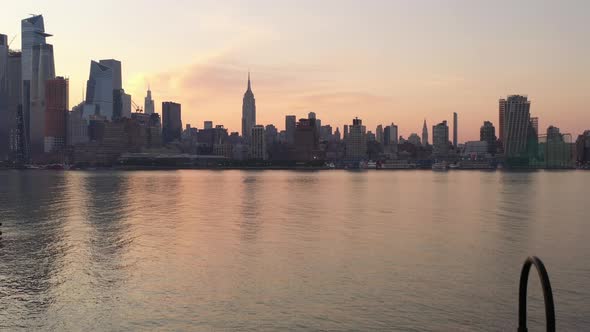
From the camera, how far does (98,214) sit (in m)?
86.9

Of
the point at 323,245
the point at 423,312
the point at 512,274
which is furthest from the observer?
the point at 323,245

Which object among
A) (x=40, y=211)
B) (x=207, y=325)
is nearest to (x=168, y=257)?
(x=207, y=325)

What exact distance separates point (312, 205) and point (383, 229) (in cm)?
3920

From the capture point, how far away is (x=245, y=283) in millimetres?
38375

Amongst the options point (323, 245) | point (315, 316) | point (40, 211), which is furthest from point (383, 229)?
point (40, 211)

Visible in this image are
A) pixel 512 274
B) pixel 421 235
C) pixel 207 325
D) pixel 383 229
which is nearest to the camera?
pixel 207 325

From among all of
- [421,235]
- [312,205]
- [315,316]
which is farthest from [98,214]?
[315,316]

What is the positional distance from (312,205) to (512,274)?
6767 cm

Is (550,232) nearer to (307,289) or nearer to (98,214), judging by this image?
(307,289)

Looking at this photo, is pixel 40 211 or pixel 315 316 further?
pixel 40 211

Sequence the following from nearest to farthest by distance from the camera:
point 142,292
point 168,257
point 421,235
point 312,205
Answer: point 142,292, point 168,257, point 421,235, point 312,205

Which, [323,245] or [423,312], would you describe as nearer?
[423,312]

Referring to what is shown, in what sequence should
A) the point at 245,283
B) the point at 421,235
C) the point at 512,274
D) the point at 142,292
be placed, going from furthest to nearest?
1. the point at 421,235
2. the point at 512,274
3. the point at 245,283
4. the point at 142,292

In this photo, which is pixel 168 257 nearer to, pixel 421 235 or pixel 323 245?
pixel 323 245
